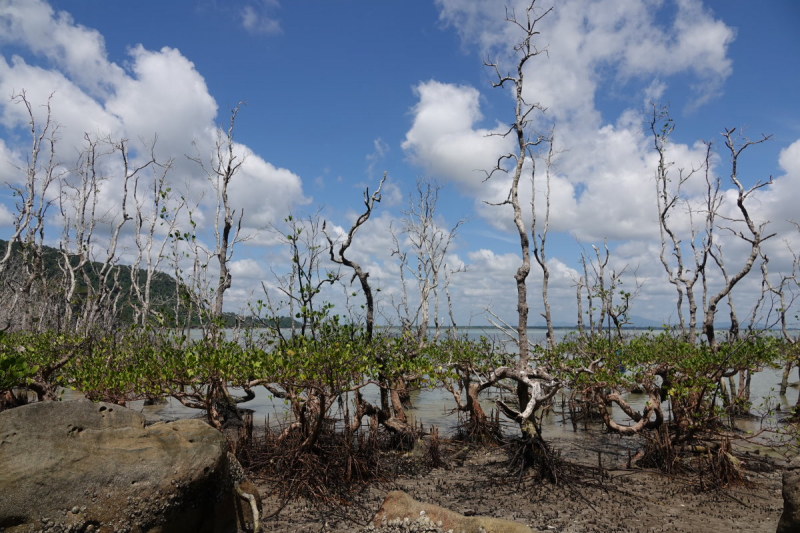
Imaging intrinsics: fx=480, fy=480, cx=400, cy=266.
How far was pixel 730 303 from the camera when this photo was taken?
733 inches

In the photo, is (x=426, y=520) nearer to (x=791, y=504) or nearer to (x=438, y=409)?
(x=791, y=504)

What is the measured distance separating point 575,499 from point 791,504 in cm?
332

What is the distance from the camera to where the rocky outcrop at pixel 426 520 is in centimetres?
609

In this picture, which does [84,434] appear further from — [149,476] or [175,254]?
[175,254]

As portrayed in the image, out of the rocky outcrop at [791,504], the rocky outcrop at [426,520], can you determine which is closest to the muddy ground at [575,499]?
the rocky outcrop at [426,520]

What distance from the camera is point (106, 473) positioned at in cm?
531

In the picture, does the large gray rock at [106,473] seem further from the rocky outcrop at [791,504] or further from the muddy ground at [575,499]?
the rocky outcrop at [791,504]

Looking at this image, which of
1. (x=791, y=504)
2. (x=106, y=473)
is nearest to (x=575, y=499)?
(x=791, y=504)

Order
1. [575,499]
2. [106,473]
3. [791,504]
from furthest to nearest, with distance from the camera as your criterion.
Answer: [575,499] → [791,504] → [106,473]

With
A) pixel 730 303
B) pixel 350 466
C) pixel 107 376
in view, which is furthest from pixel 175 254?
pixel 730 303

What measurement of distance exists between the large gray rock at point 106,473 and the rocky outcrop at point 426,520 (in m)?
2.05

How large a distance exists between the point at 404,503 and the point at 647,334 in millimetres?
10853

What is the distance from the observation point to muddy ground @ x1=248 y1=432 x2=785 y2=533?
24.9 ft

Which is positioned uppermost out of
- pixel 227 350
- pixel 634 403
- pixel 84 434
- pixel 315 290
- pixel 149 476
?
pixel 315 290
